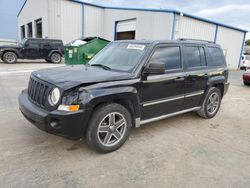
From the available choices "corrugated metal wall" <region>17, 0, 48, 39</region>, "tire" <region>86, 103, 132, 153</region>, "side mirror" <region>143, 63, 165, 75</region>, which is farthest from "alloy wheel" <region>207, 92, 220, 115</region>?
"corrugated metal wall" <region>17, 0, 48, 39</region>

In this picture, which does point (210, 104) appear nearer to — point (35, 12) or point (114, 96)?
point (114, 96)

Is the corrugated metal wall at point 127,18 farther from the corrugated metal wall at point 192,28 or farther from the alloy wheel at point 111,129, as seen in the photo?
the alloy wheel at point 111,129

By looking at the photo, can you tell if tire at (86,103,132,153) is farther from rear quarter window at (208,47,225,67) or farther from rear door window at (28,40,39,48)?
rear door window at (28,40,39,48)

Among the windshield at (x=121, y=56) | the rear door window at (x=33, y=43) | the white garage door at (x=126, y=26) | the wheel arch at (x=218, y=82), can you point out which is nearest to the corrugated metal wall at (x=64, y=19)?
the white garage door at (x=126, y=26)

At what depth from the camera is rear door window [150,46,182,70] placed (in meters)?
3.60

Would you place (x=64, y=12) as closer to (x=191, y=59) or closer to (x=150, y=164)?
(x=191, y=59)

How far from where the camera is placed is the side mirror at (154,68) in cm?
322

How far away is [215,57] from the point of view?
481 centimetres

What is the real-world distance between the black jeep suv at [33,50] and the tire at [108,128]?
1347 cm

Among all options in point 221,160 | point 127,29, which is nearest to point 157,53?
point 221,160

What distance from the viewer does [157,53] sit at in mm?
3611

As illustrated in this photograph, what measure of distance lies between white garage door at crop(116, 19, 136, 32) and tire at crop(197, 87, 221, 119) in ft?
41.3

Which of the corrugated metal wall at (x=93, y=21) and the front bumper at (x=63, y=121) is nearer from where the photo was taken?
the front bumper at (x=63, y=121)

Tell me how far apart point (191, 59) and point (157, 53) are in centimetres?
98
